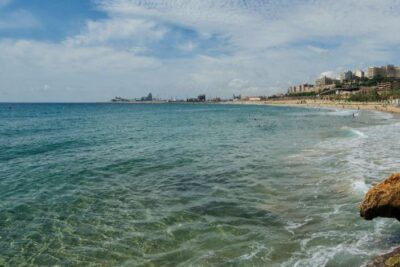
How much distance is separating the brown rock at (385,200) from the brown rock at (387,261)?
0.97 meters

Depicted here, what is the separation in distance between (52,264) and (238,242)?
16.6ft

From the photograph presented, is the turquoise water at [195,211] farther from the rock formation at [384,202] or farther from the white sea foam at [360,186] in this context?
the rock formation at [384,202]

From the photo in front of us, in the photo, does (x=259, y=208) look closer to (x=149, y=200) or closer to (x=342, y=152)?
(x=149, y=200)

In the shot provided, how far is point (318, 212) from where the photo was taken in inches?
511

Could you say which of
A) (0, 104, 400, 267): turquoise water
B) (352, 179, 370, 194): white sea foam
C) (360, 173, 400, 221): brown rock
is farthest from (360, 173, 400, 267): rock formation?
(352, 179, 370, 194): white sea foam

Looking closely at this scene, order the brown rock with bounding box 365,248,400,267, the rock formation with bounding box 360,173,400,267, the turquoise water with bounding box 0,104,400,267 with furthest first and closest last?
1. the turquoise water with bounding box 0,104,400,267
2. the rock formation with bounding box 360,173,400,267
3. the brown rock with bounding box 365,248,400,267

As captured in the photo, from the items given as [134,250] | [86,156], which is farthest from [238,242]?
[86,156]

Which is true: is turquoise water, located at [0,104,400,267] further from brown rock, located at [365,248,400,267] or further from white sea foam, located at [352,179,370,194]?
brown rock, located at [365,248,400,267]

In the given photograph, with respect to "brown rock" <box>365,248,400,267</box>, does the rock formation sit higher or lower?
higher

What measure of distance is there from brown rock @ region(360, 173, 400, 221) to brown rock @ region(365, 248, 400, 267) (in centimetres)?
97

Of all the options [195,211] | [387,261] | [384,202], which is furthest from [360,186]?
[387,261]

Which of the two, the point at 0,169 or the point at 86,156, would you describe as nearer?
the point at 0,169

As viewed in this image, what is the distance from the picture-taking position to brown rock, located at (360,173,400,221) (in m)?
8.68

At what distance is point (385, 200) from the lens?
8.80 m
